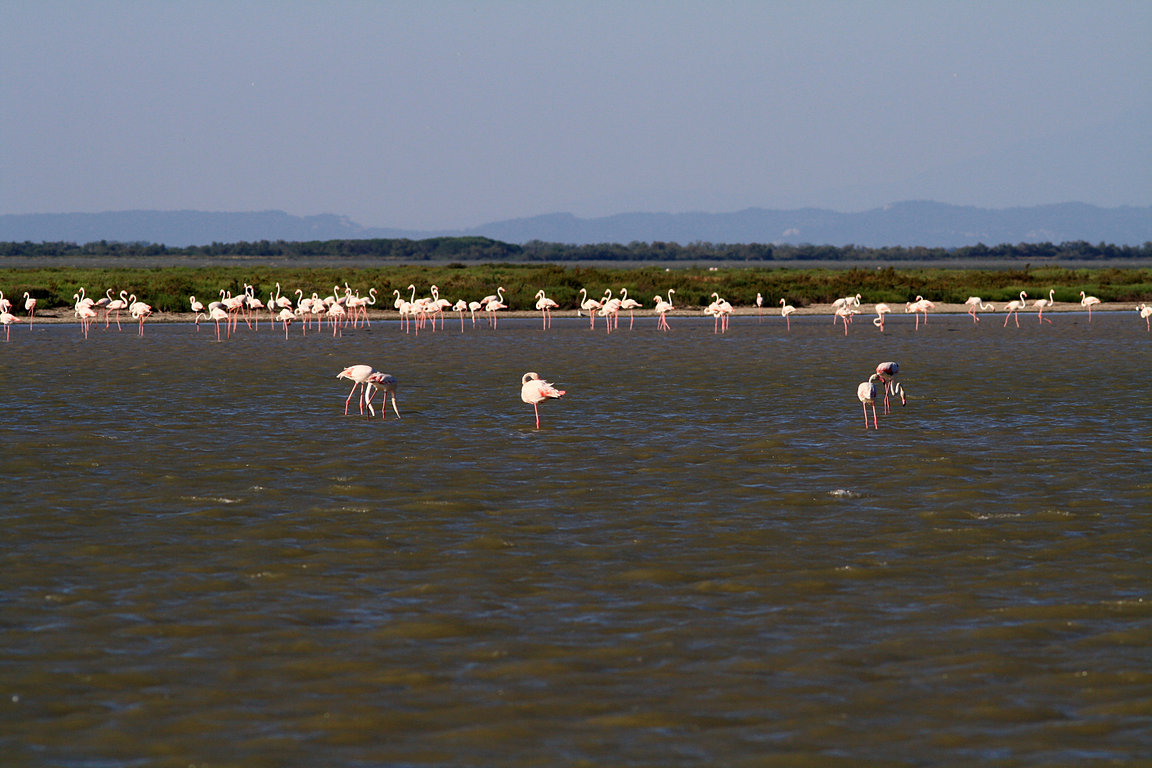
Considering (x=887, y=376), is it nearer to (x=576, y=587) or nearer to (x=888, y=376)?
(x=888, y=376)

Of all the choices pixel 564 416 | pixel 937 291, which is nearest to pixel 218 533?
pixel 564 416

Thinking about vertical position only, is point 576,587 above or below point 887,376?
below

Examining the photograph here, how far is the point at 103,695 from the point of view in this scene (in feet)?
20.8

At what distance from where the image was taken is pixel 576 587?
8336mm

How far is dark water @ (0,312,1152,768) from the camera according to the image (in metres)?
5.91

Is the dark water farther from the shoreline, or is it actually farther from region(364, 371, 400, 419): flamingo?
the shoreline

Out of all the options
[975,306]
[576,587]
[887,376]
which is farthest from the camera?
[975,306]

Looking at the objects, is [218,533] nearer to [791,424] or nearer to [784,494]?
[784,494]

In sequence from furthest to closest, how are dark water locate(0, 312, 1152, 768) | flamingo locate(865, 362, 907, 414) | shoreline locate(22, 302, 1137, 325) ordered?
shoreline locate(22, 302, 1137, 325) → flamingo locate(865, 362, 907, 414) → dark water locate(0, 312, 1152, 768)

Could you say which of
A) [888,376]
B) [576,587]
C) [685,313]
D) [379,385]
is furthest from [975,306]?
[576,587]

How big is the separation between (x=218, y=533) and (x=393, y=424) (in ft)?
22.1

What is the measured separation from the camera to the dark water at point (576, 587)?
591 centimetres

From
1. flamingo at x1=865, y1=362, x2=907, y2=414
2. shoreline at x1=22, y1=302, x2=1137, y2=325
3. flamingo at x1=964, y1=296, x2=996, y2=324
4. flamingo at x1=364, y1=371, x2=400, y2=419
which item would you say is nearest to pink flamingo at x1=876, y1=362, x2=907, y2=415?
flamingo at x1=865, y1=362, x2=907, y2=414

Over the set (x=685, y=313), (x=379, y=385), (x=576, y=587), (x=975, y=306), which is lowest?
(x=576, y=587)
